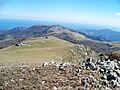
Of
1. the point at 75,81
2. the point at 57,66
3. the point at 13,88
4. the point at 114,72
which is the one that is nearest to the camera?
the point at 13,88

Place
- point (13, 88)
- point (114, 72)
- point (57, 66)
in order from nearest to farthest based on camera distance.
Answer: point (13, 88)
point (114, 72)
point (57, 66)

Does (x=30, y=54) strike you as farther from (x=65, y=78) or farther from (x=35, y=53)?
(x=65, y=78)

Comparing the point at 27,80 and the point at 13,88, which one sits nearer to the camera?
the point at 13,88

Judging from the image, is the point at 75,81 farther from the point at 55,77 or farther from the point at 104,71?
the point at 104,71

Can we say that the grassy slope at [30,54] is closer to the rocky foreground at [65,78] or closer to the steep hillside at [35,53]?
the steep hillside at [35,53]

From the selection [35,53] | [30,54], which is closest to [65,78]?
[30,54]

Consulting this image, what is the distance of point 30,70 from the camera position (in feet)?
85.3

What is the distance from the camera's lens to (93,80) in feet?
74.2

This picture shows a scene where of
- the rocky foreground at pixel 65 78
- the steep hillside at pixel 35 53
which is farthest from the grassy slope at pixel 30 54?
the rocky foreground at pixel 65 78

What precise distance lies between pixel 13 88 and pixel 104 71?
32.8 feet

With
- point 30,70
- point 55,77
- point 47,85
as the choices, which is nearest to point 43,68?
point 30,70

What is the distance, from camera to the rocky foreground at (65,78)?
70.6 ft

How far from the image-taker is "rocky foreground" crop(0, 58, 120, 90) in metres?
21.5

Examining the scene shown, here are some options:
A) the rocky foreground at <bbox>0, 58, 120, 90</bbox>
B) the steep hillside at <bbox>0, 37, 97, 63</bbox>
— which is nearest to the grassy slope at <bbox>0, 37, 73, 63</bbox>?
the steep hillside at <bbox>0, 37, 97, 63</bbox>
